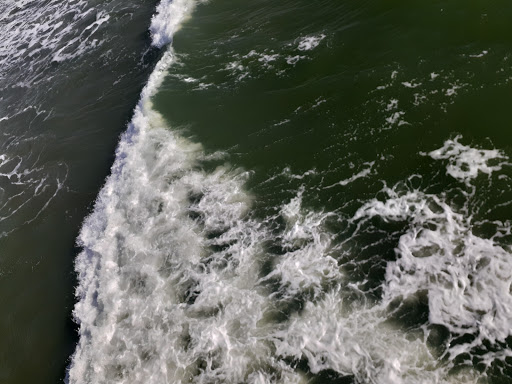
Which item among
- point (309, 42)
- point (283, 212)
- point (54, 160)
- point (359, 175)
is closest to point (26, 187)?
point (54, 160)

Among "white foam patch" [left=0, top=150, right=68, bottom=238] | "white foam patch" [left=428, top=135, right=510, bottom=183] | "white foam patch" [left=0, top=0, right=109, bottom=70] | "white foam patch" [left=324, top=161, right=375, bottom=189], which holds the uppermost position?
"white foam patch" [left=0, top=0, right=109, bottom=70]

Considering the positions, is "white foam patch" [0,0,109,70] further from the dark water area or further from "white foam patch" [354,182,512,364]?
"white foam patch" [354,182,512,364]

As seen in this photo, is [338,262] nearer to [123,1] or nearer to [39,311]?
[39,311]

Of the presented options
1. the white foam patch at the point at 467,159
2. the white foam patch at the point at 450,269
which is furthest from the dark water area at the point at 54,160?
the white foam patch at the point at 467,159

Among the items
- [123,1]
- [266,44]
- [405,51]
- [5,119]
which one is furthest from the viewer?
[123,1]

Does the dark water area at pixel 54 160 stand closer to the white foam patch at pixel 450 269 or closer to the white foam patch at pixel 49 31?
the white foam patch at pixel 49 31

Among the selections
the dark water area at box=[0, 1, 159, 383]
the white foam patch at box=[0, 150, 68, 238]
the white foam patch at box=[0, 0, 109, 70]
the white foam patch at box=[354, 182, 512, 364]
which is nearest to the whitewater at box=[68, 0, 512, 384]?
the white foam patch at box=[354, 182, 512, 364]

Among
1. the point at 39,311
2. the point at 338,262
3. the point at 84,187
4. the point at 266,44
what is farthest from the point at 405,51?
the point at 39,311
